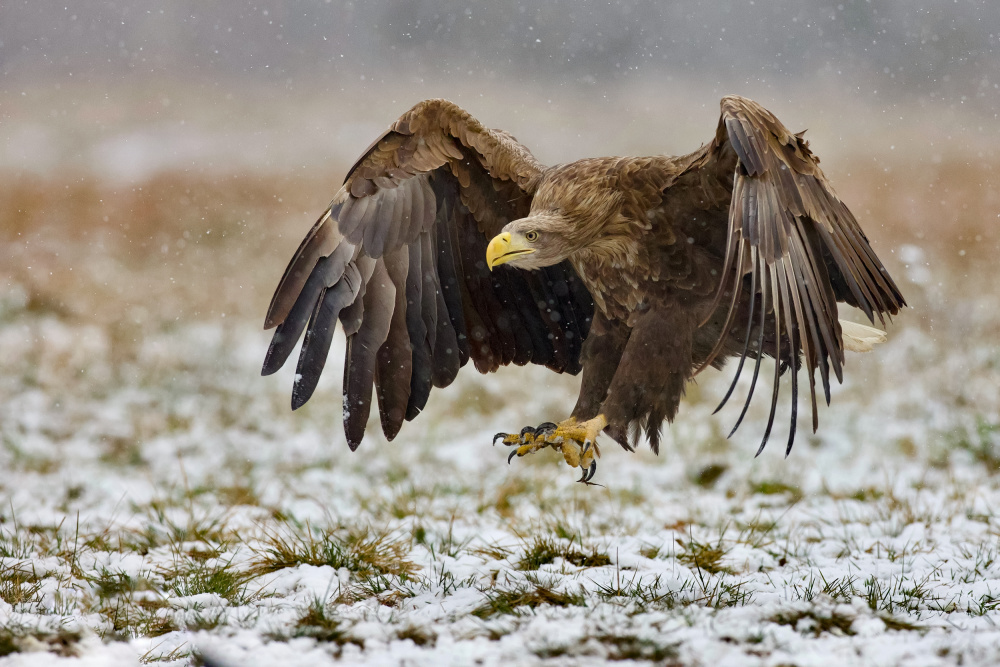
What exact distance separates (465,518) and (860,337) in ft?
7.99

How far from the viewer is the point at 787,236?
291cm

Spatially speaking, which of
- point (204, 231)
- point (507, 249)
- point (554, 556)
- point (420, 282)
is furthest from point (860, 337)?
point (204, 231)

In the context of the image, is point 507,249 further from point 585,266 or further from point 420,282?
point 420,282

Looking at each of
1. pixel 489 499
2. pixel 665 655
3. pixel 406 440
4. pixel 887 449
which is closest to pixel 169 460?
pixel 406 440

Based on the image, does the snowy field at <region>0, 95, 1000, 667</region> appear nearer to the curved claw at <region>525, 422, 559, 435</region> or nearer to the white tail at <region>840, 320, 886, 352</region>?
the curved claw at <region>525, 422, 559, 435</region>

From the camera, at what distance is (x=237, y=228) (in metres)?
11.2

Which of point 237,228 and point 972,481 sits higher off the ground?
point 237,228

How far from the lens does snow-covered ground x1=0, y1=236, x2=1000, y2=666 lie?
2.54m

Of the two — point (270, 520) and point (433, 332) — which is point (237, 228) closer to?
point (270, 520)

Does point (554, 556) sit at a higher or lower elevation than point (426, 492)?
lower

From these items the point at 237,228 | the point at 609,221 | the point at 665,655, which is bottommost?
the point at 665,655

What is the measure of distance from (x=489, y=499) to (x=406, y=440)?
7.30 ft

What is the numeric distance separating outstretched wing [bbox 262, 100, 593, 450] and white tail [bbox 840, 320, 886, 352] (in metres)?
1.32

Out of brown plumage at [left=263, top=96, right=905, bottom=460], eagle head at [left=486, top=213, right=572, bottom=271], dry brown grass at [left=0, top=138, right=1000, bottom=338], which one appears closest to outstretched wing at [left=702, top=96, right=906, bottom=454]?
brown plumage at [left=263, top=96, right=905, bottom=460]
